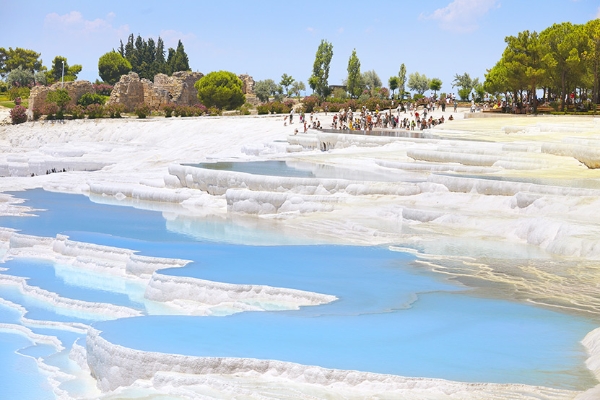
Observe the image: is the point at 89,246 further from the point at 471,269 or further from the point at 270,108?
the point at 270,108

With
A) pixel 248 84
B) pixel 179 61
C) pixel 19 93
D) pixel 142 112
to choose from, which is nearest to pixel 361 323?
pixel 142 112

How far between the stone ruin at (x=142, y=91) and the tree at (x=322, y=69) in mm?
8349

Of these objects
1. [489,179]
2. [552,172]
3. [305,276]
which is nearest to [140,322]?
[305,276]

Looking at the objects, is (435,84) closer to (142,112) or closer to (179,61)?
(179,61)

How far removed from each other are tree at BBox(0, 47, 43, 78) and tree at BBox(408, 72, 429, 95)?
1345 inches

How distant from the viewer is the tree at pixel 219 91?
43.6 m

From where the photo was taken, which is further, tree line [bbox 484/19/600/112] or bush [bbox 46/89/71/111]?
bush [bbox 46/89/71/111]

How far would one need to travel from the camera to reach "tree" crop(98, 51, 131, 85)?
64.1m

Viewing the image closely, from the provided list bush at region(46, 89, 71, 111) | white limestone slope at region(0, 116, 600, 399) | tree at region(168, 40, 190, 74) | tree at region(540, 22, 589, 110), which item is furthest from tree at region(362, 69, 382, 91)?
white limestone slope at region(0, 116, 600, 399)

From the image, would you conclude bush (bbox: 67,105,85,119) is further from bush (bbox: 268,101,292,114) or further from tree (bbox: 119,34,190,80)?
tree (bbox: 119,34,190,80)

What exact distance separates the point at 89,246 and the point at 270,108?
2870 cm

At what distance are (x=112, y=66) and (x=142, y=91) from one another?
67.8 feet

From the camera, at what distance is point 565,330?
273 inches

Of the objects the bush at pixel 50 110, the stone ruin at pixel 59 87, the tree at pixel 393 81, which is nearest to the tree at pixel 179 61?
the stone ruin at pixel 59 87
